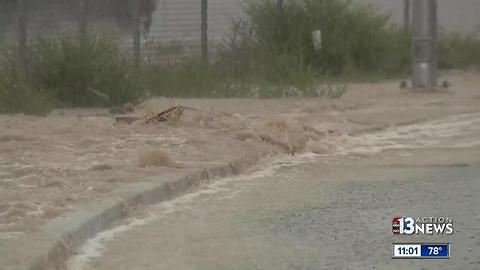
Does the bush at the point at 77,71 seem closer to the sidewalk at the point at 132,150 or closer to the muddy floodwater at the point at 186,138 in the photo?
the muddy floodwater at the point at 186,138

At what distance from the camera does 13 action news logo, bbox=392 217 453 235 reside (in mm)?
8609

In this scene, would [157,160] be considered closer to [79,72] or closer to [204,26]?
[79,72]

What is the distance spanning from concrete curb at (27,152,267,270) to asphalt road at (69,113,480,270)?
0.39ft

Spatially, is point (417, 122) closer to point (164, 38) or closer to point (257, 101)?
point (257, 101)

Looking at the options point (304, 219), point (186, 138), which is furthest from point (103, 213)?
point (186, 138)

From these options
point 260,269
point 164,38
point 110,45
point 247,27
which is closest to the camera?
point 260,269

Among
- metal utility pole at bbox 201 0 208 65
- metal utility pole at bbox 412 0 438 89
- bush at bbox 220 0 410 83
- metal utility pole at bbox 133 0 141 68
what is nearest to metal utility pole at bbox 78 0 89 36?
metal utility pole at bbox 133 0 141 68

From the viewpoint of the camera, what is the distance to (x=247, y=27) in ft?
84.7

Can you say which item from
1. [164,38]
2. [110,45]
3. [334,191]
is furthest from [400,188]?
[164,38]

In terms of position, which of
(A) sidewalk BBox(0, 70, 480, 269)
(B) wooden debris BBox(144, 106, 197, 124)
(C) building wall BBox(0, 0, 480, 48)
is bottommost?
(A) sidewalk BBox(0, 70, 480, 269)

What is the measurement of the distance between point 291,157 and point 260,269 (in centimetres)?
580

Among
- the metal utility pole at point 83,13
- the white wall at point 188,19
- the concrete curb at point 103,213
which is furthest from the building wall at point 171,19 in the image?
the concrete curb at point 103,213

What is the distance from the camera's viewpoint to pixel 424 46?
21.3 m

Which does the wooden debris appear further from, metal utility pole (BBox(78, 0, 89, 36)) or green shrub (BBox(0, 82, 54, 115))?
metal utility pole (BBox(78, 0, 89, 36))
